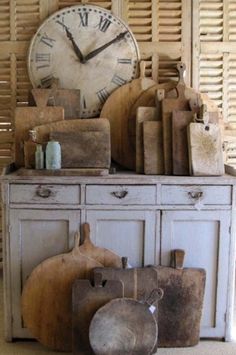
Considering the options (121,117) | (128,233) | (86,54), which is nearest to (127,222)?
(128,233)

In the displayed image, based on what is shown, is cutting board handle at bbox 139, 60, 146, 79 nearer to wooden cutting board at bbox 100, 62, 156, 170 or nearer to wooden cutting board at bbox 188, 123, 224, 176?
wooden cutting board at bbox 100, 62, 156, 170

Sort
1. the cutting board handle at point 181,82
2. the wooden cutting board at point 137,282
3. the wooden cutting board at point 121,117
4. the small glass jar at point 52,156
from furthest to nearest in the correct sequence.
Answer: the wooden cutting board at point 121,117 → the cutting board handle at point 181,82 → the small glass jar at point 52,156 → the wooden cutting board at point 137,282

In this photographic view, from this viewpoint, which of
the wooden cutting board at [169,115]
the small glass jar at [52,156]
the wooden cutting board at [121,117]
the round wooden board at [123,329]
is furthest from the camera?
the wooden cutting board at [121,117]

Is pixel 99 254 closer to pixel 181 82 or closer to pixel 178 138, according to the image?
pixel 178 138

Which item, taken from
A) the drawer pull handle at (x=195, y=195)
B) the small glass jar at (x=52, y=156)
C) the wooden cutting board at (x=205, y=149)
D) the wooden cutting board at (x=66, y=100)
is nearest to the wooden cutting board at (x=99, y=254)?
the small glass jar at (x=52, y=156)

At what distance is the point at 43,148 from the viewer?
2.50m

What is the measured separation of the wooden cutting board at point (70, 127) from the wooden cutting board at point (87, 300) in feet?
2.57

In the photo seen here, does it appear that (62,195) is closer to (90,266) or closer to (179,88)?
(90,266)

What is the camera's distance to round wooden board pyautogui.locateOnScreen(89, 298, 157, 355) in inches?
85.3

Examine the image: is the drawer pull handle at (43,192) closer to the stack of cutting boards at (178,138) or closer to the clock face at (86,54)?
the stack of cutting boards at (178,138)

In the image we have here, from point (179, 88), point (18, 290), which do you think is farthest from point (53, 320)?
point (179, 88)

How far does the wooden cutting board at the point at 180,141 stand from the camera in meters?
2.48

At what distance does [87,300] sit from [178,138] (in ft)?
3.10

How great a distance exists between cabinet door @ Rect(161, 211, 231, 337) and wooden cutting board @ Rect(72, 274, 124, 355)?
0.32 metres
